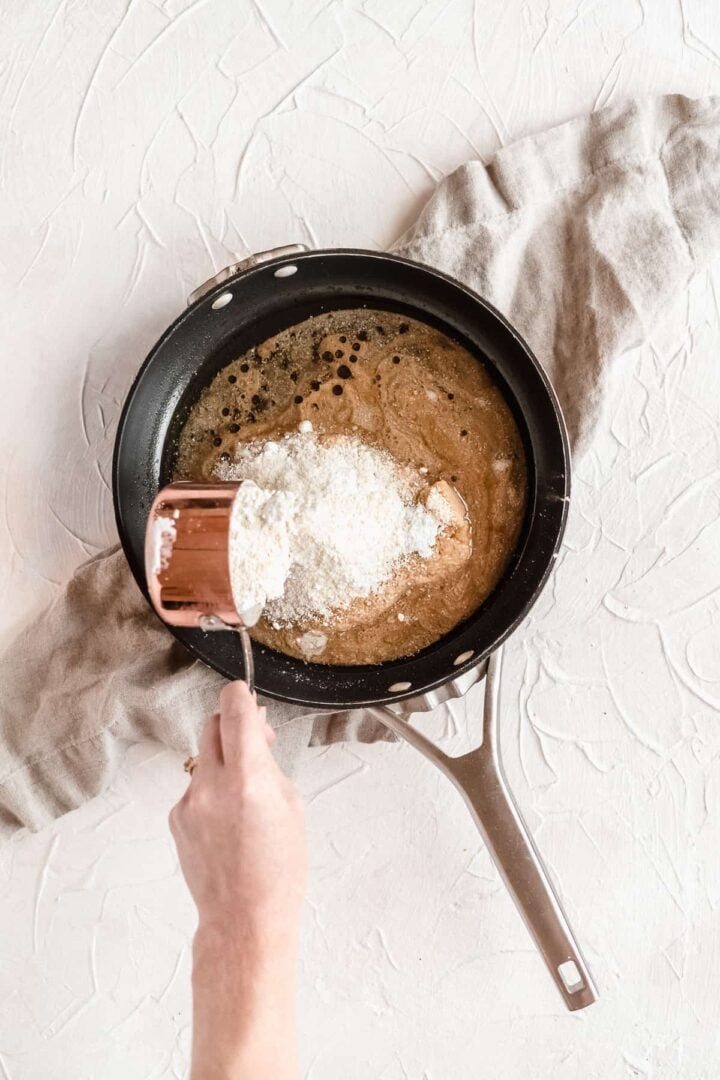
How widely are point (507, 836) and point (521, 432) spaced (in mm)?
376

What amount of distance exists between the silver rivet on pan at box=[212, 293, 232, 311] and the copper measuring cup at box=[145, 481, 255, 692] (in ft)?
0.70

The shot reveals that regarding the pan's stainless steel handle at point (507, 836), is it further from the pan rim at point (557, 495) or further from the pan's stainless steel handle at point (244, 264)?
the pan's stainless steel handle at point (244, 264)

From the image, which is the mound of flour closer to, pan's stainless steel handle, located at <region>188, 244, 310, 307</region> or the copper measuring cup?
the copper measuring cup

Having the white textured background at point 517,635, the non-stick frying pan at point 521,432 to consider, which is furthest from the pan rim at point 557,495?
the white textured background at point 517,635

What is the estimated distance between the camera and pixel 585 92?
85cm

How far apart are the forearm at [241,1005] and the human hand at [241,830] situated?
0.01m

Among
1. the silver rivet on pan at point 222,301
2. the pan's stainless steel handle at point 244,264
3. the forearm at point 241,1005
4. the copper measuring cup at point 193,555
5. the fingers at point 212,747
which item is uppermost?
the pan's stainless steel handle at point 244,264

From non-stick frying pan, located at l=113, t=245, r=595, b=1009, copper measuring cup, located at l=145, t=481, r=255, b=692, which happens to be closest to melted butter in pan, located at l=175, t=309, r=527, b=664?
non-stick frying pan, located at l=113, t=245, r=595, b=1009

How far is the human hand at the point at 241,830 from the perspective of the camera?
591 mm

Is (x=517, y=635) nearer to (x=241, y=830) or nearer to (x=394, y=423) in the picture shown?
(x=394, y=423)

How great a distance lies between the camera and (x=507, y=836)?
764 mm

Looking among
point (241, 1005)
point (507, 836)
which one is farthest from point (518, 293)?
point (241, 1005)

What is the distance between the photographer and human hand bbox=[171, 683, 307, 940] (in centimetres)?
59

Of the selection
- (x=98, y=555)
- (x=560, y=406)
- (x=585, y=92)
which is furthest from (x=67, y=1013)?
(x=585, y=92)
